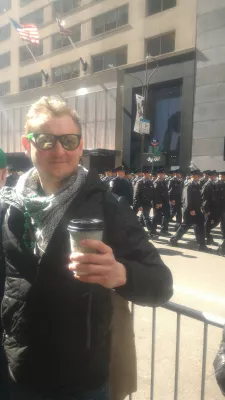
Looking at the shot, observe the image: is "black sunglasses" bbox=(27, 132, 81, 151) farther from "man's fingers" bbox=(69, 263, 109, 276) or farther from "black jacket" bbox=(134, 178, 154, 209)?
"black jacket" bbox=(134, 178, 154, 209)

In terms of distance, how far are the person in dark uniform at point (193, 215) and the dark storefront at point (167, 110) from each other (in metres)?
13.2

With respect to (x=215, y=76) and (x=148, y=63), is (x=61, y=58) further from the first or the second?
(x=215, y=76)

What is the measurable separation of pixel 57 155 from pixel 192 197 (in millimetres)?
8504

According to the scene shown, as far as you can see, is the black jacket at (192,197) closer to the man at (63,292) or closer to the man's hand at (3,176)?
the man's hand at (3,176)

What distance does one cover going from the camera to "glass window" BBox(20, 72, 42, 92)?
33531 mm

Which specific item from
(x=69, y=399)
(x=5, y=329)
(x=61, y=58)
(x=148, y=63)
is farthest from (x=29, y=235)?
(x=61, y=58)

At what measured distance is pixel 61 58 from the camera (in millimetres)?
31078

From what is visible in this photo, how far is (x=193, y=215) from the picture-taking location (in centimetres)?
947

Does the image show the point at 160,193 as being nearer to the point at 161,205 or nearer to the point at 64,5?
the point at 161,205

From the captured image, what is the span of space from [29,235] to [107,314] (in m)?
0.52

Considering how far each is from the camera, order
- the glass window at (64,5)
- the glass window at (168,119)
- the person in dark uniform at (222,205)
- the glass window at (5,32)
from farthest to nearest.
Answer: the glass window at (5,32)
the glass window at (64,5)
the glass window at (168,119)
the person in dark uniform at (222,205)

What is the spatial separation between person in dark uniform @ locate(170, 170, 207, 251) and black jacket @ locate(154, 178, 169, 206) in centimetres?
174

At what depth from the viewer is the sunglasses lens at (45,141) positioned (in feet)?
5.54

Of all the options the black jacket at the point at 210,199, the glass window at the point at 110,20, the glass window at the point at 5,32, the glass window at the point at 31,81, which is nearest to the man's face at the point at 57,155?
the black jacket at the point at 210,199
